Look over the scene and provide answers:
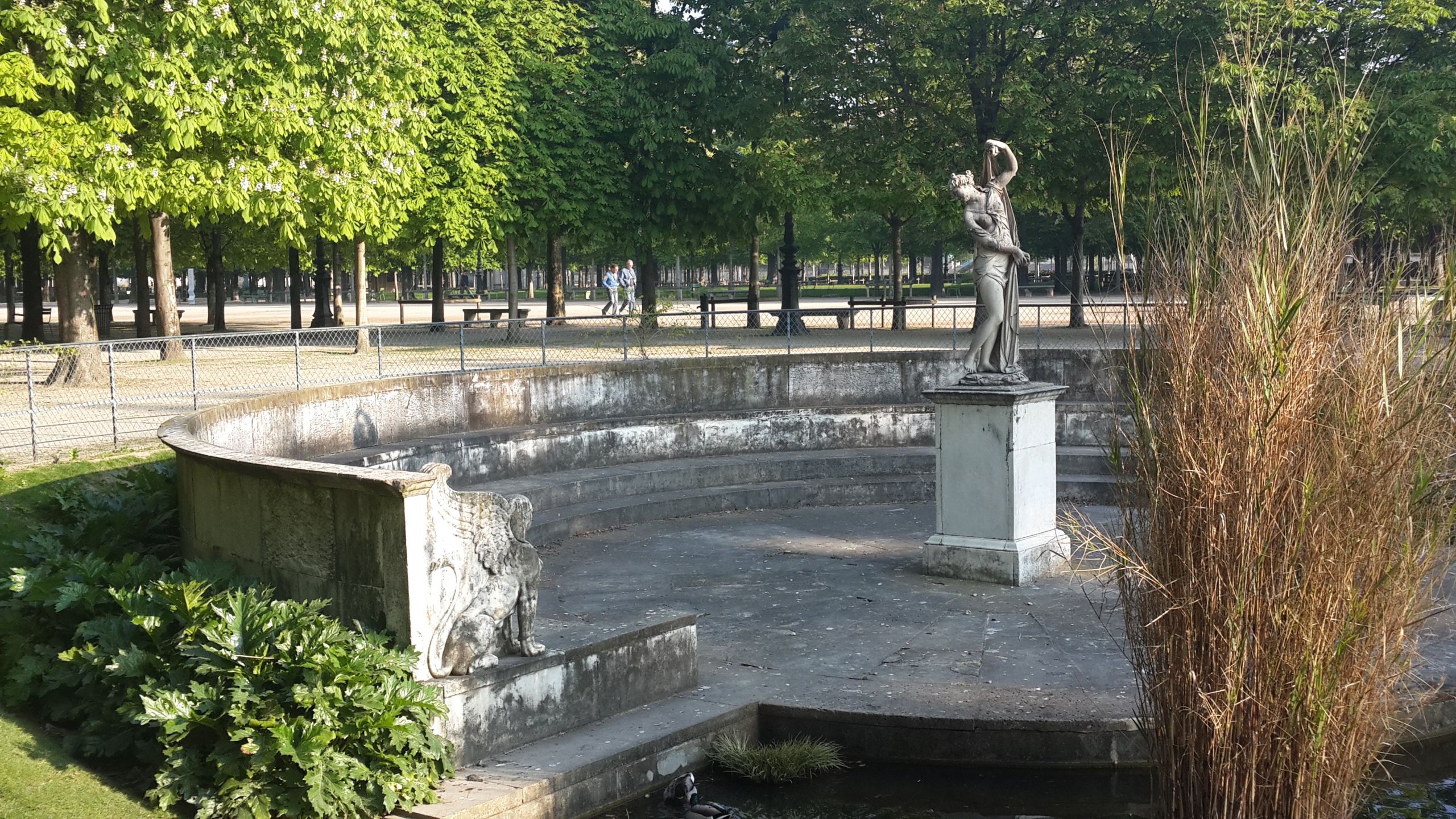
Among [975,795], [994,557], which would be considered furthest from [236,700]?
[994,557]

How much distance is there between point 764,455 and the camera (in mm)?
17672

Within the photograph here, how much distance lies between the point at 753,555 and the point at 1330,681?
27.5ft

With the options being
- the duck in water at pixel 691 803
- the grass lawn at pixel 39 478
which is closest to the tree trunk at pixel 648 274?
the grass lawn at pixel 39 478

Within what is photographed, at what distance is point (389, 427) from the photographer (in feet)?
51.2

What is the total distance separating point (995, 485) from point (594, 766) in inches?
233

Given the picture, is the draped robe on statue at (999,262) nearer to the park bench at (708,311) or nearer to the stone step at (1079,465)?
the stone step at (1079,465)

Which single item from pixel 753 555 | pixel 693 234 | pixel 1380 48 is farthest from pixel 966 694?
pixel 693 234

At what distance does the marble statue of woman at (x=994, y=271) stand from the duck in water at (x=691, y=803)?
6.13 metres

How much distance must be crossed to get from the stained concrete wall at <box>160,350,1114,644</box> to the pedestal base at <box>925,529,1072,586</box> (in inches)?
71.9

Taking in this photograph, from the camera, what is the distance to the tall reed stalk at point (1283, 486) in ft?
16.5

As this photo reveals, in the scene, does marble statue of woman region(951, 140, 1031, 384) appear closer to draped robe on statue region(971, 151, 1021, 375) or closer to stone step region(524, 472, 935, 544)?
draped robe on statue region(971, 151, 1021, 375)

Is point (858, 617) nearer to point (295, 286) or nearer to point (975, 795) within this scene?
point (975, 795)

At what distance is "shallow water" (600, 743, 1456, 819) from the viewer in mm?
7422

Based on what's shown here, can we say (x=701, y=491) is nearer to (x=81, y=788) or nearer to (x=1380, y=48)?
(x=81, y=788)
